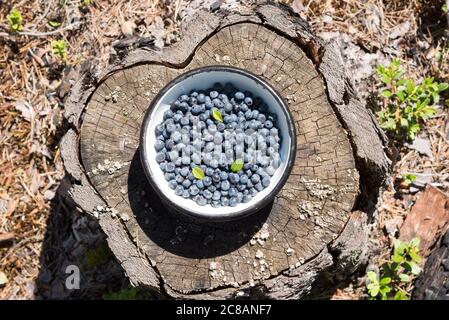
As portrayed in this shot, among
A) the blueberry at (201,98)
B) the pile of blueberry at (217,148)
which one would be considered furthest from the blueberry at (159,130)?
the blueberry at (201,98)

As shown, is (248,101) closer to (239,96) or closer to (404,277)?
(239,96)

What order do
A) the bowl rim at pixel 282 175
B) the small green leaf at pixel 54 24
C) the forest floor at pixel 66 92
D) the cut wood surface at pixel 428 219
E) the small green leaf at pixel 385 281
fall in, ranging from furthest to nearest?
1. the small green leaf at pixel 54 24
2. the forest floor at pixel 66 92
3. the cut wood surface at pixel 428 219
4. the small green leaf at pixel 385 281
5. the bowl rim at pixel 282 175

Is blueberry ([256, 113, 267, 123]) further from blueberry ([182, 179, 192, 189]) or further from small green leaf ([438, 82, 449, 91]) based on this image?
small green leaf ([438, 82, 449, 91])

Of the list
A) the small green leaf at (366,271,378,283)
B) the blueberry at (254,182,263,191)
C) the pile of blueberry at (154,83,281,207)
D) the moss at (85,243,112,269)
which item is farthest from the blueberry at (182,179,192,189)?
the small green leaf at (366,271,378,283)

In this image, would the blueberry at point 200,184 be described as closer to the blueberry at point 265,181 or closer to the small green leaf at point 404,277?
the blueberry at point 265,181

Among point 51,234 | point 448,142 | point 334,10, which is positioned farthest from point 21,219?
point 448,142

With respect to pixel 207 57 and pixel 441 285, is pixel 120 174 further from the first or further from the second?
pixel 441 285

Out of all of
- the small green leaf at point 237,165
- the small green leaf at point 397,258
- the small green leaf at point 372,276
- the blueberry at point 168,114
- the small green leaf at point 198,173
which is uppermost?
the blueberry at point 168,114

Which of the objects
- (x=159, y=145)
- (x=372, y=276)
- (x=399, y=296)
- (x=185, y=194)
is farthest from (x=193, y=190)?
(x=399, y=296)
